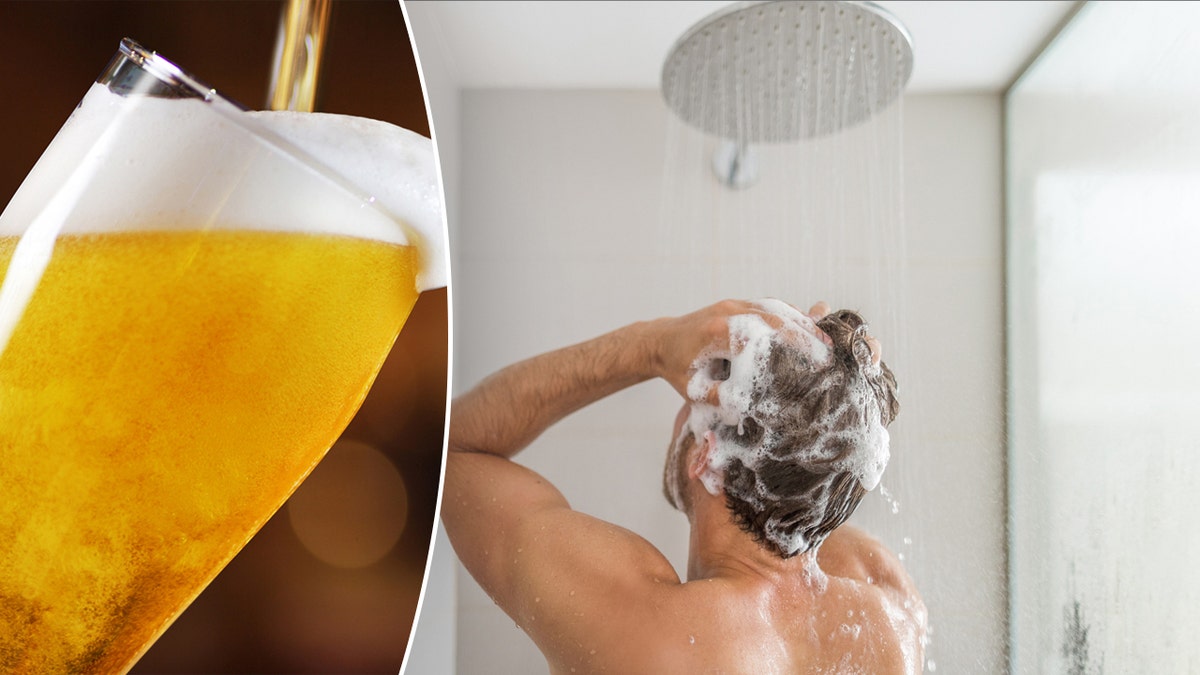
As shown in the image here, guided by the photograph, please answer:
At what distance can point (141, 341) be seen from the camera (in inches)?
11.9

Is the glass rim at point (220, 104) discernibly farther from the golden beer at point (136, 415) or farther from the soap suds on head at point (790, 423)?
the soap suds on head at point (790, 423)

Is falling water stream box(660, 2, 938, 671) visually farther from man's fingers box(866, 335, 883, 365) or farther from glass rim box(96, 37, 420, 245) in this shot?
glass rim box(96, 37, 420, 245)

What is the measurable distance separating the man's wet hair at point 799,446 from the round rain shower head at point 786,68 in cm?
23

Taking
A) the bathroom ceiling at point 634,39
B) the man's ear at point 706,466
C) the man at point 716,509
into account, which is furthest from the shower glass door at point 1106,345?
the man's ear at point 706,466

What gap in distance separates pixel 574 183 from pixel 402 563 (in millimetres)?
505

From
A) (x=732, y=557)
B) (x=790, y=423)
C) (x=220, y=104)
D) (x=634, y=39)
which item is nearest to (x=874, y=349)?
(x=790, y=423)

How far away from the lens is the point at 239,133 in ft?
1.04

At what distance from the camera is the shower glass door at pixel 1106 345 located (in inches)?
30.5

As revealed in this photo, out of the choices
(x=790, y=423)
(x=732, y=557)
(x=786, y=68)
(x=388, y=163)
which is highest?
(x=786, y=68)

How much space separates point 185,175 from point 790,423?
1.71ft

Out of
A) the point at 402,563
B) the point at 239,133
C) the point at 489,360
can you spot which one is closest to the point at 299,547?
the point at 402,563

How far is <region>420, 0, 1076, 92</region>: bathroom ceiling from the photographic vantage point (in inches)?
33.5

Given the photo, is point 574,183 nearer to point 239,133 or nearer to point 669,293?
point 669,293

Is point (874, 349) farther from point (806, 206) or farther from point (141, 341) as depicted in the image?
point (141, 341)
